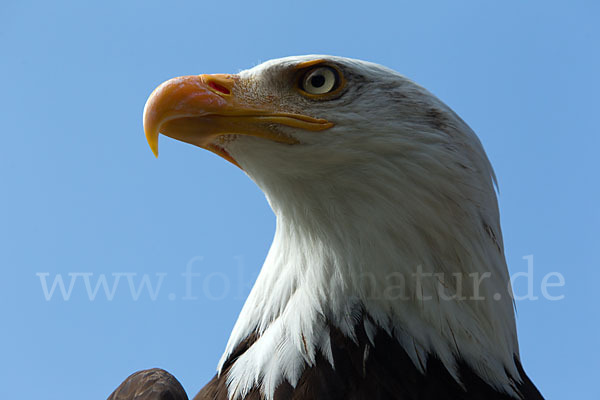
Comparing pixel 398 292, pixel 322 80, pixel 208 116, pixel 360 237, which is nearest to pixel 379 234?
pixel 360 237

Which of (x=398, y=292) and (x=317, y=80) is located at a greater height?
(x=317, y=80)

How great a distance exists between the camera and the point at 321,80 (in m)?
3.44

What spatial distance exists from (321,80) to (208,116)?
654 mm

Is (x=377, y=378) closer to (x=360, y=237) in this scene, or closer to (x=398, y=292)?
(x=398, y=292)

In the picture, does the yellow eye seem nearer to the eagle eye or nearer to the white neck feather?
the eagle eye

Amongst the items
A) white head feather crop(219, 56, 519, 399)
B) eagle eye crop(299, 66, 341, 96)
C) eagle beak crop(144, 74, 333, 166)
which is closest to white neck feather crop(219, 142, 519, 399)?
white head feather crop(219, 56, 519, 399)

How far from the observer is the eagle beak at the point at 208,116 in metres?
3.16

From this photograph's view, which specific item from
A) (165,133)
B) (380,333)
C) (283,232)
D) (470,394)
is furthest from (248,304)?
(470,394)

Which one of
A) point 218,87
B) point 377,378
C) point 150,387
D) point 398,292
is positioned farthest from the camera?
point 150,387

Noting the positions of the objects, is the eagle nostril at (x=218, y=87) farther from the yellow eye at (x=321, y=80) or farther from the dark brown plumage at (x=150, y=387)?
the dark brown plumage at (x=150, y=387)

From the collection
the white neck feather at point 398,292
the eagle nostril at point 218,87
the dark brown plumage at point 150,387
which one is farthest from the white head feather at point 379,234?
the dark brown plumage at point 150,387

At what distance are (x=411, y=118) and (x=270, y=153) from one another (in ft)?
2.53

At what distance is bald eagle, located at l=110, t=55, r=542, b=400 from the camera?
3.09 meters

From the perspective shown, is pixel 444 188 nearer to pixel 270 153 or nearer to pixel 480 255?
pixel 480 255
